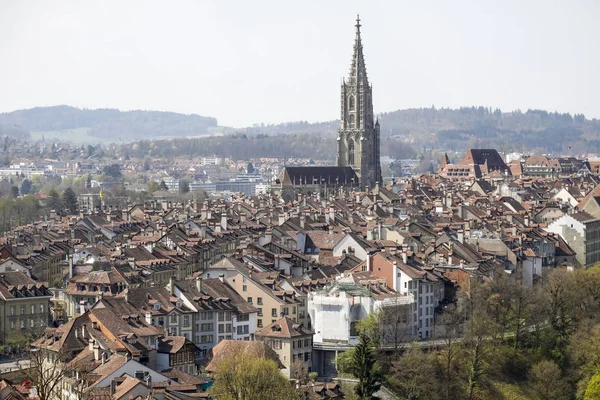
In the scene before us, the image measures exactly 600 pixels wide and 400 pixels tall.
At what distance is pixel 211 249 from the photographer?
9456 centimetres

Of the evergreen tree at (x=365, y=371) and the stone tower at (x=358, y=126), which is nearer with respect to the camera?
the evergreen tree at (x=365, y=371)

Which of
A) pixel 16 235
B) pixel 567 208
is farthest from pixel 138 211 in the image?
pixel 567 208

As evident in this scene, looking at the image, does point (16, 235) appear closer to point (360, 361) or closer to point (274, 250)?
point (274, 250)

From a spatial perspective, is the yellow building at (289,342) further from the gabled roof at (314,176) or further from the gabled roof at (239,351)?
the gabled roof at (314,176)

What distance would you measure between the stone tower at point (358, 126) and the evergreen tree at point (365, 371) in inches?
5023

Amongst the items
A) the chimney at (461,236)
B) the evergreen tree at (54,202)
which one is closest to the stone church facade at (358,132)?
the evergreen tree at (54,202)

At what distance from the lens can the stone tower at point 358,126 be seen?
636ft

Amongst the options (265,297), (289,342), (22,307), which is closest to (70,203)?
(22,307)

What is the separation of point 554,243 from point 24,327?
45.5 meters

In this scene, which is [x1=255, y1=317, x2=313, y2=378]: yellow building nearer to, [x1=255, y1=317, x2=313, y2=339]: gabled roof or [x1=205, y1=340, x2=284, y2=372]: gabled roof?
[x1=255, y1=317, x2=313, y2=339]: gabled roof

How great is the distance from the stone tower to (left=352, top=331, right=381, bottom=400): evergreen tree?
12758 centimetres

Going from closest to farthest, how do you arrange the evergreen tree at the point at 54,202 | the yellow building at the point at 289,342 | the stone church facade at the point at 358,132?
the yellow building at the point at 289,342 < the evergreen tree at the point at 54,202 < the stone church facade at the point at 358,132

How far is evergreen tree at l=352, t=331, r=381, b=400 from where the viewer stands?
63.1 meters

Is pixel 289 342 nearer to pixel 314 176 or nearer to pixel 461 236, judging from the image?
pixel 461 236
